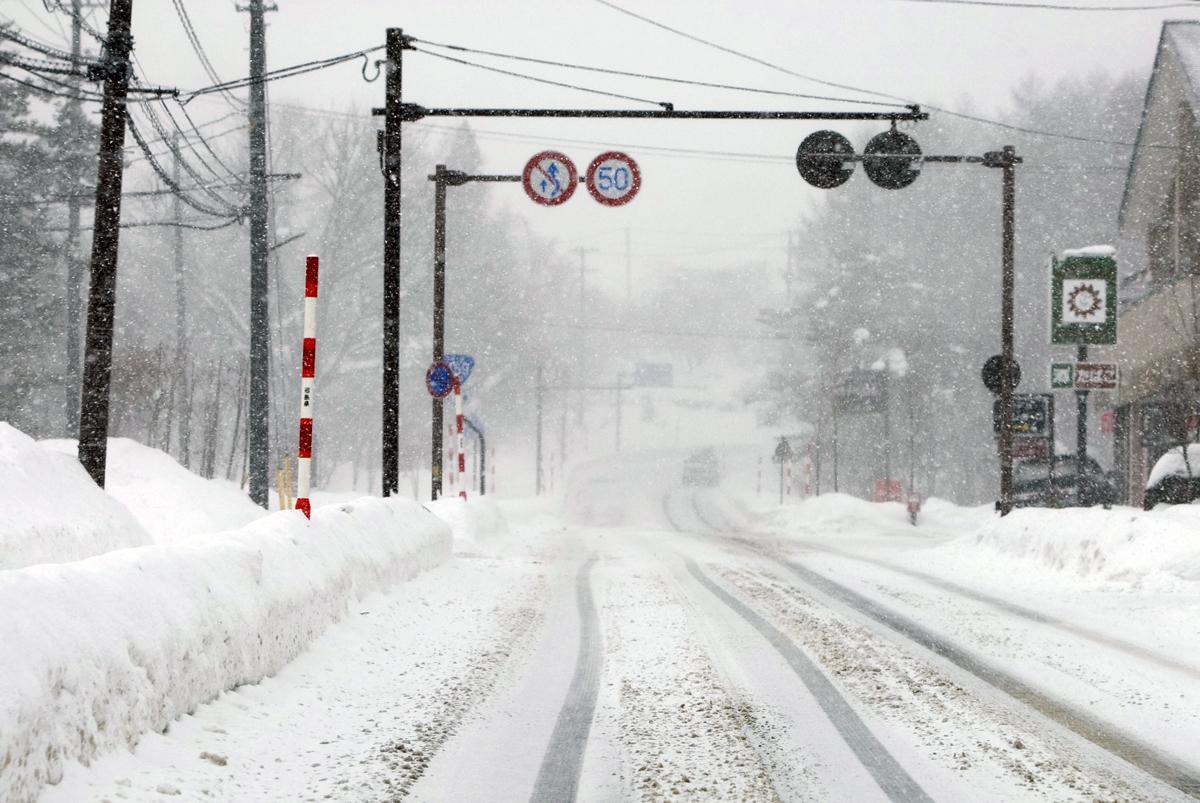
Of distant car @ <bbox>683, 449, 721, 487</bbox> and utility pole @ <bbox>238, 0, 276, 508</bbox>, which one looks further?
distant car @ <bbox>683, 449, 721, 487</bbox>

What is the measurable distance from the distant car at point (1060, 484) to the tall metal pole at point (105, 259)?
19.6 m

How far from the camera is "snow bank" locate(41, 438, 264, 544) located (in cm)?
1395

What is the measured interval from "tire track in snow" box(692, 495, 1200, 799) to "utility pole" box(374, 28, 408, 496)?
7.57 meters

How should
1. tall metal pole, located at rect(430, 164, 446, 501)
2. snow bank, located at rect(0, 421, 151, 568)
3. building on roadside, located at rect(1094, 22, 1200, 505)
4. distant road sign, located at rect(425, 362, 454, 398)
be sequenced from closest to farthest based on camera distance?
1. snow bank, located at rect(0, 421, 151, 568)
2. distant road sign, located at rect(425, 362, 454, 398)
3. tall metal pole, located at rect(430, 164, 446, 501)
4. building on roadside, located at rect(1094, 22, 1200, 505)

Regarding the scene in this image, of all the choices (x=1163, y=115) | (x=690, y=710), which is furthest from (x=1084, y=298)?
(x=690, y=710)

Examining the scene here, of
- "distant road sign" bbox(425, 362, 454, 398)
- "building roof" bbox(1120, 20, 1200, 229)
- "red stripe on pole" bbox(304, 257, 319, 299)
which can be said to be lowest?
"distant road sign" bbox(425, 362, 454, 398)

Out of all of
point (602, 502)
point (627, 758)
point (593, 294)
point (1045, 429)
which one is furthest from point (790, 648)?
point (593, 294)

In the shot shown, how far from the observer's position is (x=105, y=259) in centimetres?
1190

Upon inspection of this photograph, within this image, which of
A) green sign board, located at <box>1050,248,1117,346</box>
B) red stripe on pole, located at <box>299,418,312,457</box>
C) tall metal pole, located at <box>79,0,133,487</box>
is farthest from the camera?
green sign board, located at <box>1050,248,1117,346</box>

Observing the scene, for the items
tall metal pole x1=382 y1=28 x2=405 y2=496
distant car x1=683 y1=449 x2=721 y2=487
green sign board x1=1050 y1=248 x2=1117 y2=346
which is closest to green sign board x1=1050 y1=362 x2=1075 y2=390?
green sign board x1=1050 y1=248 x2=1117 y2=346

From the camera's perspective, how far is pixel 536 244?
294 feet

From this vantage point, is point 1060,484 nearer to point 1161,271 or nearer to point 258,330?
point 1161,271

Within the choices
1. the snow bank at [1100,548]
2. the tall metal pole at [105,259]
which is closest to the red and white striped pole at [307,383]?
the tall metal pole at [105,259]

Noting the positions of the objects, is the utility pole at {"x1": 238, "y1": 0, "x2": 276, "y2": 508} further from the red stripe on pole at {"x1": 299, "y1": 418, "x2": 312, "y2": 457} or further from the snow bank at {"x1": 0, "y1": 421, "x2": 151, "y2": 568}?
the red stripe on pole at {"x1": 299, "y1": 418, "x2": 312, "y2": 457}
